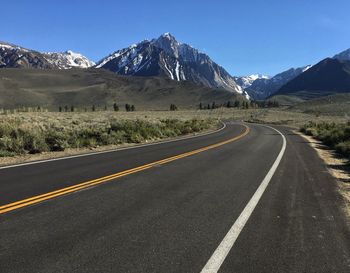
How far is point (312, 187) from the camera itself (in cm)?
1092

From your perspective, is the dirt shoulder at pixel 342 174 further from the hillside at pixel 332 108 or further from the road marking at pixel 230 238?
the hillside at pixel 332 108

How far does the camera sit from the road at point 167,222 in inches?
211

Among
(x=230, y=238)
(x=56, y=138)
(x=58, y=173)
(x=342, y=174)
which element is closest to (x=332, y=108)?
(x=56, y=138)

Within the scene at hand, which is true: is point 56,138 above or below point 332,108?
above

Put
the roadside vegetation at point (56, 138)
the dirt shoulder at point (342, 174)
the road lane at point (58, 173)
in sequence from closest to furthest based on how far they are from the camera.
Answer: the road lane at point (58, 173), the dirt shoulder at point (342, 174), the roadside vegetation at point (56, 138)

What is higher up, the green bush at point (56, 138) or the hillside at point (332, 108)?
the green bush at point (56, 138)

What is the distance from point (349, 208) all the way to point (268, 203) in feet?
5.34

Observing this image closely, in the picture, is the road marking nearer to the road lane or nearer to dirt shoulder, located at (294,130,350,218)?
dirt shoulder, located at (294,130,350,218)

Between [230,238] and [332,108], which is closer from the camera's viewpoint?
[230,238]

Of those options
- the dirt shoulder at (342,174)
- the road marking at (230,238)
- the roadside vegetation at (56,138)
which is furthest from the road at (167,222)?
the roadside vegetation at (56,138)

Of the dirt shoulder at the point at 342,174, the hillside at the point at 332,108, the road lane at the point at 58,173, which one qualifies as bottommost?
the hillside at the point at 332,108

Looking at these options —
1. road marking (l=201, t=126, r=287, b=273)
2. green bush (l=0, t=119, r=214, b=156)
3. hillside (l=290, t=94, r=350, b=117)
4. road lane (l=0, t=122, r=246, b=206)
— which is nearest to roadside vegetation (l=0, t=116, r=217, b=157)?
green bush (l=0, t=119, r=214, b=156)

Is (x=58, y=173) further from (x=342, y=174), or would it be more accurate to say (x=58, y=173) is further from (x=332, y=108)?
(x=332, y=108)

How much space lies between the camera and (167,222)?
23.0ft
